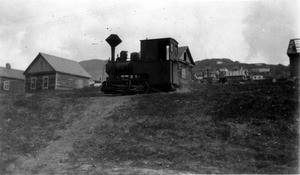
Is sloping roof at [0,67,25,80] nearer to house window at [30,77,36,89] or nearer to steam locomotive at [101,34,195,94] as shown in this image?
house window at [30,77,36,89]

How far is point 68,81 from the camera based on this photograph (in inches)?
1353

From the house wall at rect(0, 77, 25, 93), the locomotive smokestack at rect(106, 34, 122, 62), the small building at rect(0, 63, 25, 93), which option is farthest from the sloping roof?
the locomotive smokestack at rect(106, 34, 122, 62)

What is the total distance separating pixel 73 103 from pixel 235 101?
27.1ft

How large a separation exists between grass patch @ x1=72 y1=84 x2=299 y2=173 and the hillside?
24 mm

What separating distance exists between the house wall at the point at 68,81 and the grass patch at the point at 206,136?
805 inches

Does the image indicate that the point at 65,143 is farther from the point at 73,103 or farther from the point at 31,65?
the point at 31,65

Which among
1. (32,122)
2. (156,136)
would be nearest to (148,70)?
(32,122)

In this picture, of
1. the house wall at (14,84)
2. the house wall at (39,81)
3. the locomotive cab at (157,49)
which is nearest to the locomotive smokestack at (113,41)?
the locomotive cab at (157,49)

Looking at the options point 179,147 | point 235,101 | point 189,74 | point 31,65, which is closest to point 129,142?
point 179,147

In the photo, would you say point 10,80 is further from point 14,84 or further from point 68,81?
point 68,81

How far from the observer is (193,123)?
11789 mm

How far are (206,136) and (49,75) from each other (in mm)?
25784

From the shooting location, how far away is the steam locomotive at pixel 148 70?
17922mm

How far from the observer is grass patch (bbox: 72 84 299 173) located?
28.6ft
